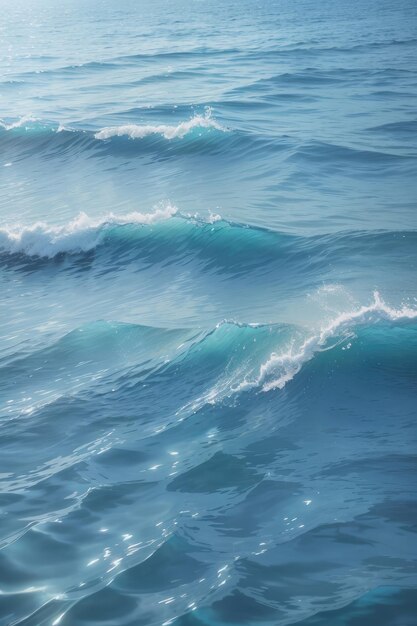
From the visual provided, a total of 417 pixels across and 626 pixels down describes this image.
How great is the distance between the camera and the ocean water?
4.76 meters

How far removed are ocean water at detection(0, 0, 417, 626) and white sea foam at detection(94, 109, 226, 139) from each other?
0.11m

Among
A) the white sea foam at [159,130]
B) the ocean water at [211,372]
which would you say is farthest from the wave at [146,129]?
the ocean water at [211,372]

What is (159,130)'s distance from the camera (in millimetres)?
19172

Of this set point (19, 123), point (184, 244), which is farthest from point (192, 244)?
point (19, 123)

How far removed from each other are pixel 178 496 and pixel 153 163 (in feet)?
41.7

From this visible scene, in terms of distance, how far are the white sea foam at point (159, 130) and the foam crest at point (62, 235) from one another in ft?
20.5

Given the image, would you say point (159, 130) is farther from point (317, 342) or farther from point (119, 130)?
point (317, 342)

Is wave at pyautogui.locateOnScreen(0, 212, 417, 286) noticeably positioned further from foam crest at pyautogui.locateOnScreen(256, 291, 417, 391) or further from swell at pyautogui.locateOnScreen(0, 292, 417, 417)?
swell at pyautogui.locateOnScreen(0, 292, 417, 417)

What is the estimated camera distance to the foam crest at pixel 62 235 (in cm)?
1233

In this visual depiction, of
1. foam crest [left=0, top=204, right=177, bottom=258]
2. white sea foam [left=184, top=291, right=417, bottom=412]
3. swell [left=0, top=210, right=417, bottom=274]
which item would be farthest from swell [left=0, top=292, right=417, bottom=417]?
foam crest [left=0, top=204, right=177, bottom=258]

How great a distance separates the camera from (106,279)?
37.1ft

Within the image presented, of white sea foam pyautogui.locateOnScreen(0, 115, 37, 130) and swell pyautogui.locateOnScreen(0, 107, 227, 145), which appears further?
white sea foam pyautogui.locateOnScreen(0, 115, 37, 130)

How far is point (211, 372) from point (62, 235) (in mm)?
5735

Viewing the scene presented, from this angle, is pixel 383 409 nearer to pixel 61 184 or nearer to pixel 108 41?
pixel 61 184
